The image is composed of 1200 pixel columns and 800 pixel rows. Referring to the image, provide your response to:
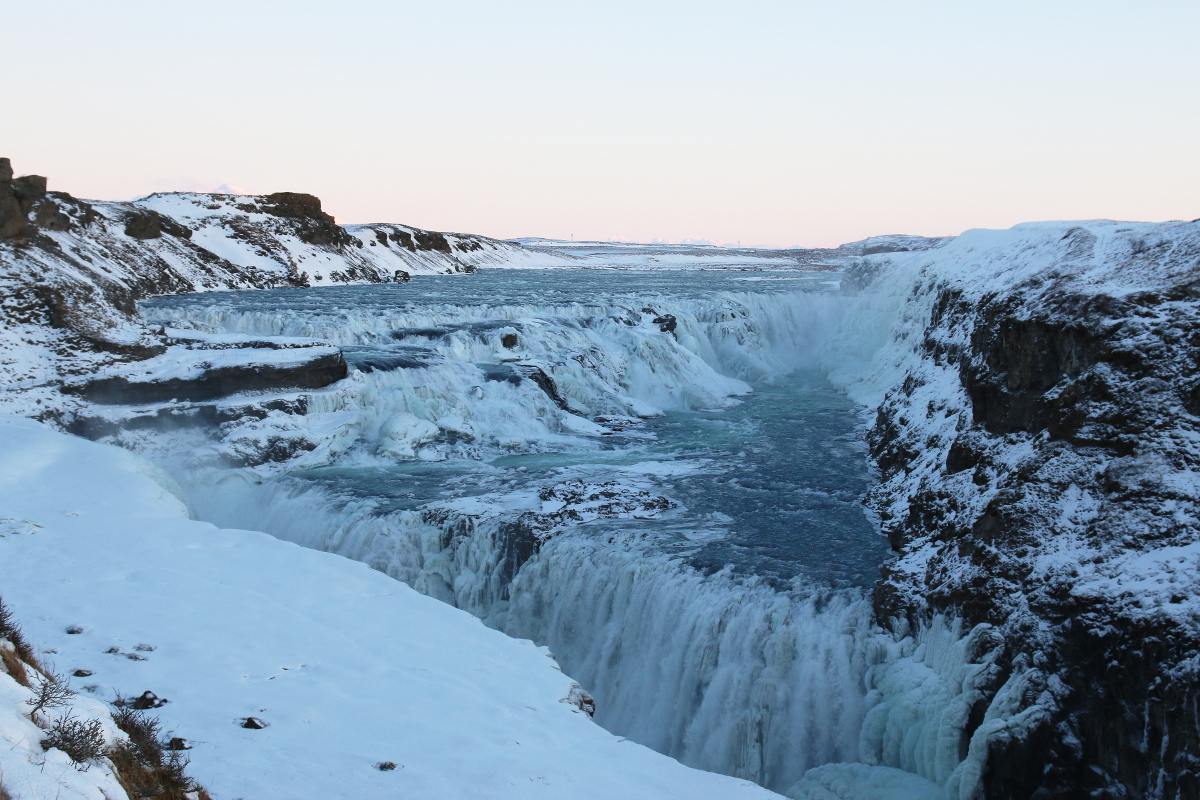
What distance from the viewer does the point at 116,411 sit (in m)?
16.6

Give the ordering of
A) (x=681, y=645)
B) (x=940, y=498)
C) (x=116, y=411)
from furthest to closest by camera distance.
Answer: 1. (x=116, y=411)
2. (x=940, y=498)
3. (x=681, y=645)

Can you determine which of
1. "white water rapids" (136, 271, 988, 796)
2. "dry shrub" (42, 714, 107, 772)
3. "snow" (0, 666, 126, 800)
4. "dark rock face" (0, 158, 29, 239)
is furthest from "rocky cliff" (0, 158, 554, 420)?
"dry shrub" (42, 714, 107, 772)

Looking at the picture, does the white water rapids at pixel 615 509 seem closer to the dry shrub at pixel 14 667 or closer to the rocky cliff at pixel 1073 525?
the rocky cliff at pixel 1073 525

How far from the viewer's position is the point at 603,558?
11820mm

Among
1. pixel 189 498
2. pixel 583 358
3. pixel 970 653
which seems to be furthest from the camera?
pixel 583 358

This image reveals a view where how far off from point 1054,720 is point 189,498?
13918mm

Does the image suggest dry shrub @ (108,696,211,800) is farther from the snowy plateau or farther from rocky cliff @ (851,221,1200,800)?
rocky cliff @ (851,221,1200,800)

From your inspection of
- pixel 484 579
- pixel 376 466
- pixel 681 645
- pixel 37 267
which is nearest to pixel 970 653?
pixel 681 645

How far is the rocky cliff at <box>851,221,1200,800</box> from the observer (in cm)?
682

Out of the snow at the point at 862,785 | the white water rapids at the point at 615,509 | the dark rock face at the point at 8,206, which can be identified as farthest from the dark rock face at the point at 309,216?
the snow at the point at 862,785

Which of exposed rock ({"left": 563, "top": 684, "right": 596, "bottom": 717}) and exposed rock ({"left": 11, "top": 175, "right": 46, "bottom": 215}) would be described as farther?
exposed rock ({"left": 11, "top": 175, "right": 46, "bottom": 215})

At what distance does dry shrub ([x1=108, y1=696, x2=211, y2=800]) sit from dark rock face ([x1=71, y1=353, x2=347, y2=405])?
13.7 metres

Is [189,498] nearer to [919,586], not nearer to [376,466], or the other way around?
[376,466]

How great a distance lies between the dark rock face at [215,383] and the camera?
16.8 metres
